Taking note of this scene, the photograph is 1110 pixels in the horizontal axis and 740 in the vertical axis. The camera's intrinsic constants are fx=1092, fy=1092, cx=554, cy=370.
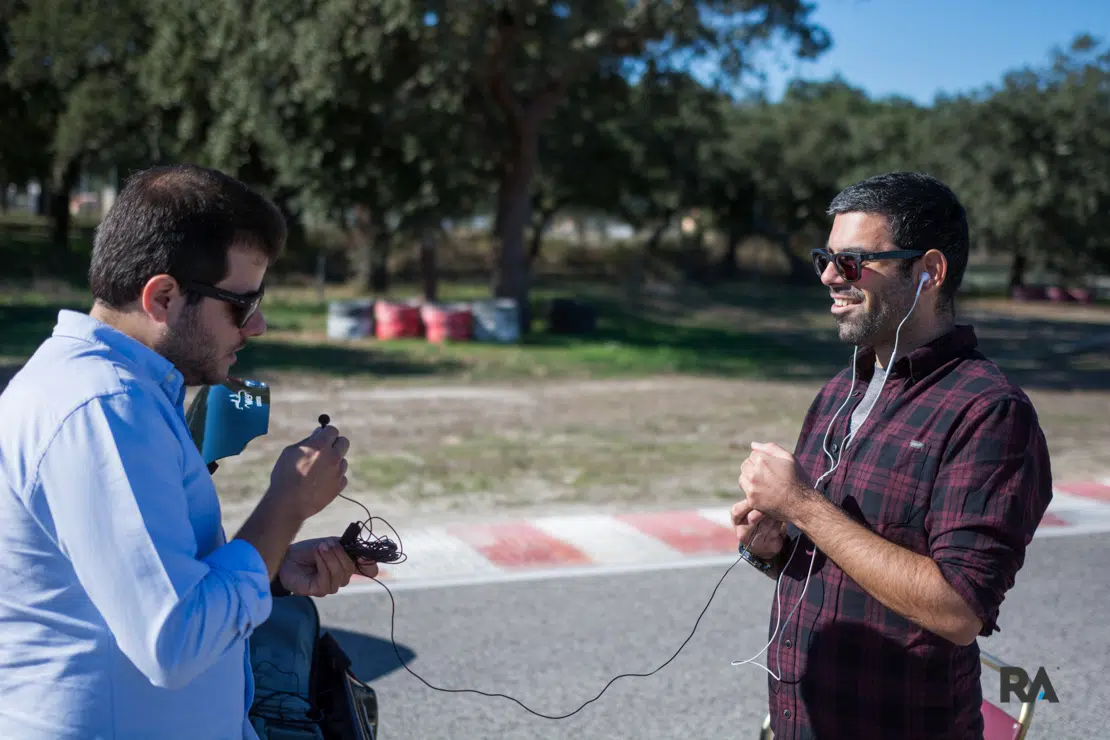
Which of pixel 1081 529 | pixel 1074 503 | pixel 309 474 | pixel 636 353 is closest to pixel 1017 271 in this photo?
pixel 636 353

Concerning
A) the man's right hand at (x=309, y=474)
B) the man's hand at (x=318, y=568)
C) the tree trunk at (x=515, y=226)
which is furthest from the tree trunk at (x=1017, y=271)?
the man's right hand at (x=309, y=474)

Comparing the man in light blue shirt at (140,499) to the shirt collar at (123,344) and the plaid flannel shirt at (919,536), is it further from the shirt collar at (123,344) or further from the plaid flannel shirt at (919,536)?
the plaid flannel shirt at (919,536)

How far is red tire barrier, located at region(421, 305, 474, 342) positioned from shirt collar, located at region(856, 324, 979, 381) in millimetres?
18132

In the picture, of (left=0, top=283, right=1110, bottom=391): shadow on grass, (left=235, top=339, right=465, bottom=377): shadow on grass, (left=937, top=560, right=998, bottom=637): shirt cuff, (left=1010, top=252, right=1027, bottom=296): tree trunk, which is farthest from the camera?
(left=1010, top=252, right=1027, bottom=296): tree trunk

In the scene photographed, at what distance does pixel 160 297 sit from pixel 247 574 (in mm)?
482

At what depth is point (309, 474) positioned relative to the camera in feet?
6.39

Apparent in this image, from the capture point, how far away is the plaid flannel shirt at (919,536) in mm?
2160

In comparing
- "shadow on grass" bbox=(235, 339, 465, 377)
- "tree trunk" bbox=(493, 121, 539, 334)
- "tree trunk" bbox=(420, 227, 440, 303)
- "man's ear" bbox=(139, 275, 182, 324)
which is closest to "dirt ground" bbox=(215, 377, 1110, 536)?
"shadow on grass" bbox=(235, 339, 465, 377)

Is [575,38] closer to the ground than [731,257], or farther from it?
farther from it

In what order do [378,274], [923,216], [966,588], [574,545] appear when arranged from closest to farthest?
1. [966,588]
2. [923,216]
3. [574,545]
4. [378,274]

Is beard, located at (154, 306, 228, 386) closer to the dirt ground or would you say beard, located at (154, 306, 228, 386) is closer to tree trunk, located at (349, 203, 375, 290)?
the dirt ground

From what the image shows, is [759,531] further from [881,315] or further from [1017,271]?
[1017,271]

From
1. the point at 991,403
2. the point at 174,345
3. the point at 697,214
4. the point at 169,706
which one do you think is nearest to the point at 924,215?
the point at 991,403

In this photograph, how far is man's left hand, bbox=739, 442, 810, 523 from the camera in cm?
227
